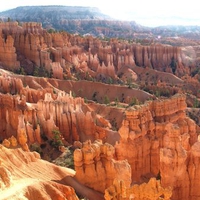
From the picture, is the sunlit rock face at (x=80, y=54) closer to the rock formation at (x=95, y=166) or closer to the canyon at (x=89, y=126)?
the canyon at (x=89, y=126)

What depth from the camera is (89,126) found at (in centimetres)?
3222

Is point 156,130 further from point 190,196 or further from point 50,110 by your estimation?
point 50,110

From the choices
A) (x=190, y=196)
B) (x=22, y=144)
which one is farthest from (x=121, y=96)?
(x=190, y=196)

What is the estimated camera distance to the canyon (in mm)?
15352

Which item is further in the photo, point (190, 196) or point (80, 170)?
point (190, 196)

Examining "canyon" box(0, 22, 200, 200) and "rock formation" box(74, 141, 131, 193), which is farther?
"rock formation" box(74, 141, 131, 193)

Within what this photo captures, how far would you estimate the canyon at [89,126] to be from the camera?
1535 cm

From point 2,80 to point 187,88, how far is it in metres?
32.5

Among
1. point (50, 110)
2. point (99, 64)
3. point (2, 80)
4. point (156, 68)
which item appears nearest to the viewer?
point (50, 110)

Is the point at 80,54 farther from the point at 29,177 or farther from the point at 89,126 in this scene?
the point at 29,177

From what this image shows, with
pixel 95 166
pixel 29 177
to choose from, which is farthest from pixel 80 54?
A: pixel 29 177

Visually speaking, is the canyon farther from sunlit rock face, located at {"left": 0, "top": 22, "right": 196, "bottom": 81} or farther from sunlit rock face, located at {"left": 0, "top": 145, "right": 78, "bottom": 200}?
sunlit rock face, located at {"left": 0, "top": 22, "right": 196, "bottom": 81}

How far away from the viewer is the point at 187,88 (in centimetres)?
6106

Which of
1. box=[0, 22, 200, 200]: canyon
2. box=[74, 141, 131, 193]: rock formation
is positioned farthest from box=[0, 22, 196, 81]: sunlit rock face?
box=[74, 141, 131, 193]: rock formation
